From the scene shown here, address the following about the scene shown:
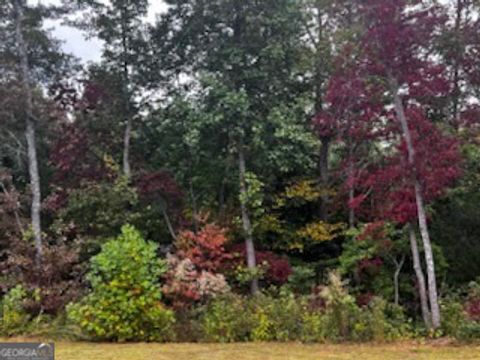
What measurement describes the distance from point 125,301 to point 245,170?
495 cm

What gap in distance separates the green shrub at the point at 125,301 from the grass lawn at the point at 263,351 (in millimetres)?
401

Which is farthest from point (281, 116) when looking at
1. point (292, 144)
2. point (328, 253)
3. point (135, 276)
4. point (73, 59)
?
point (73, 59)

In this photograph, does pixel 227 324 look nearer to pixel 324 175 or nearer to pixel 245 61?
pixel 324 175

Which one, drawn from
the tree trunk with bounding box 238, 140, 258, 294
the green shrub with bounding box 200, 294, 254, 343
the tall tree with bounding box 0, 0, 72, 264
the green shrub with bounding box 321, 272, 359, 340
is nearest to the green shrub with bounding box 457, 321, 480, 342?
the green shrub with bounding box 321, 272, 359, 340

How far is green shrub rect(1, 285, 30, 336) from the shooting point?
9.93 m

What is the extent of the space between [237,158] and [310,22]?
13.6 feet

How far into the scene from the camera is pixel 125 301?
8398 mm

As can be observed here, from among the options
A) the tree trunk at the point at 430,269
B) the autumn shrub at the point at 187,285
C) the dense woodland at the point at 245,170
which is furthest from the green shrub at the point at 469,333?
the autumn shrub at the point at 187,285

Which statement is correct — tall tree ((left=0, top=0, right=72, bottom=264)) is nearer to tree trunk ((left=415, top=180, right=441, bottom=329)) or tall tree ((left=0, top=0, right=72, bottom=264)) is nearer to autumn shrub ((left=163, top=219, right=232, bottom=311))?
autumn shrub ((left=163, top=219, right=232, bottom=311))

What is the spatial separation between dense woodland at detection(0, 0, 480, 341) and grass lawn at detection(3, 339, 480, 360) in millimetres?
580

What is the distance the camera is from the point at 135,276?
28.0 feet

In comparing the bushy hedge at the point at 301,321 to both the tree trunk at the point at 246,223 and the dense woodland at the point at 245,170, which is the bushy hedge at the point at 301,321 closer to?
the dense woodland at the point at 245,170

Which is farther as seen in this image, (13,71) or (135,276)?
(13,71)

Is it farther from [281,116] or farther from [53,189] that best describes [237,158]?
[53,189]
